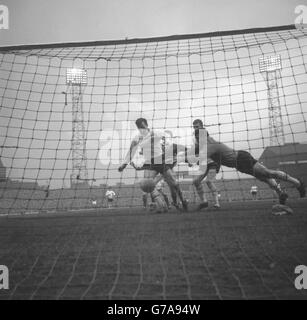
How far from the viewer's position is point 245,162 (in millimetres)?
6203

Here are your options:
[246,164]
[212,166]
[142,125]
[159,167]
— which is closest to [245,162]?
[246,164]

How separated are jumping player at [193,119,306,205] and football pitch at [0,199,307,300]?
1.11 m

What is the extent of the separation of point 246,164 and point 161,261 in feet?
11.4

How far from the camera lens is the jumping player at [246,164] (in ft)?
20.1

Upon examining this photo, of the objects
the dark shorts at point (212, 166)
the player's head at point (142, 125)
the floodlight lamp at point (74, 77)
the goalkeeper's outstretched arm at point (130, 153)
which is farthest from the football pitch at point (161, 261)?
the floodlight lamp at point (74, 77)

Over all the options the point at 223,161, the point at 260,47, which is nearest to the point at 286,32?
the point at 260,47

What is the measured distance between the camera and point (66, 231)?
16.9ft

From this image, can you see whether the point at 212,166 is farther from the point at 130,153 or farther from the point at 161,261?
the point at 161,261

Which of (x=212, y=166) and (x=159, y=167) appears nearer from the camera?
(x=159, y=167)

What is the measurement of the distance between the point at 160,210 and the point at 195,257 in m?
4.01

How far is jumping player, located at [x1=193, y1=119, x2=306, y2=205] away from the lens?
20.1ft

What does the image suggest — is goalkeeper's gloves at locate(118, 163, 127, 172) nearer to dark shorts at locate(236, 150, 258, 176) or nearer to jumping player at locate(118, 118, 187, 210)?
jumping player at locate(118, 118, 187, 210)

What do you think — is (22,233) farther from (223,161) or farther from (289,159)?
(289,159)
